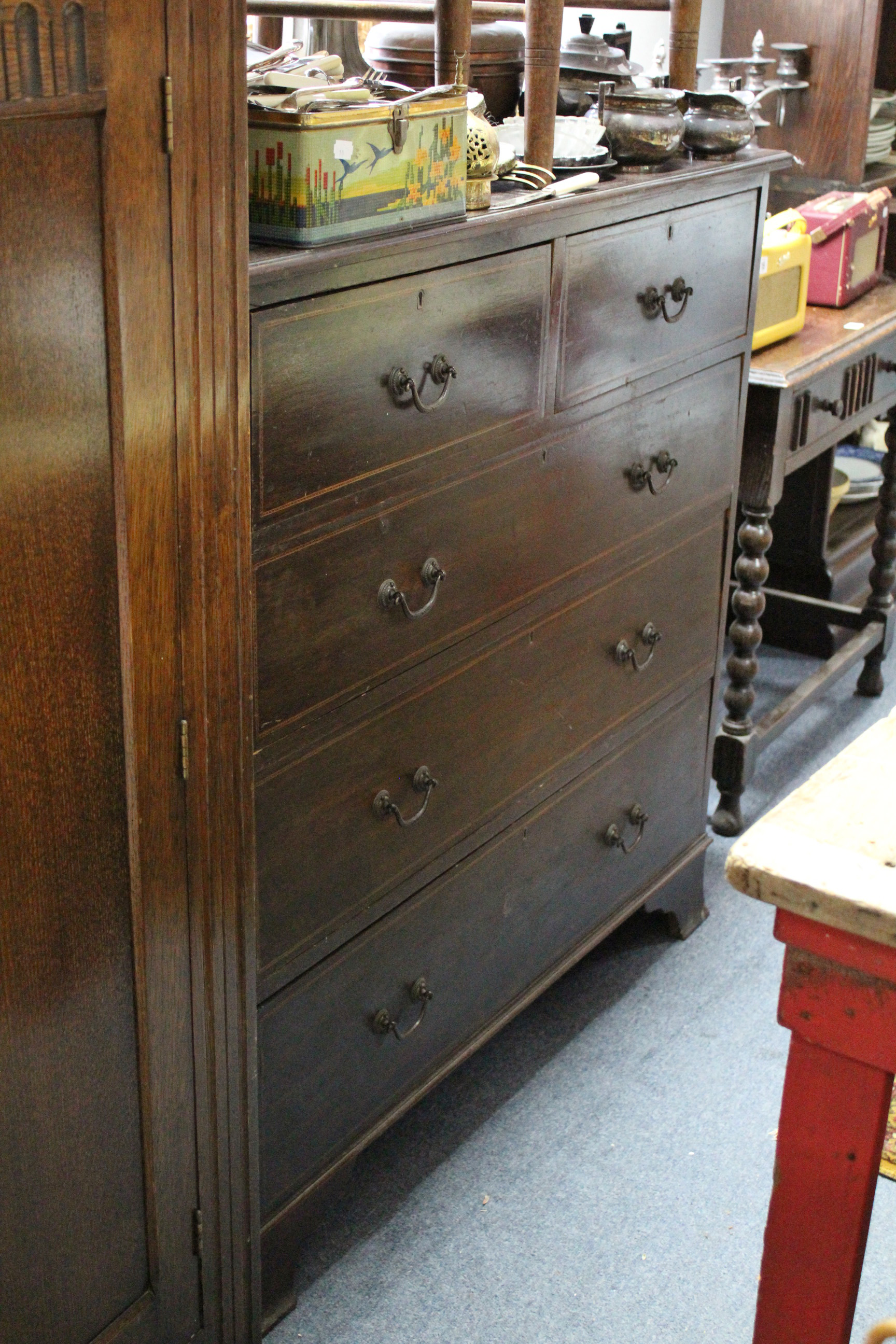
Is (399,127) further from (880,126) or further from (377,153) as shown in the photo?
(880,126)

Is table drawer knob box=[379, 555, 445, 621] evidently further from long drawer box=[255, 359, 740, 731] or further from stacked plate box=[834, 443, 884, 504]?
stacked plate box=[834, 443, 884, 504]

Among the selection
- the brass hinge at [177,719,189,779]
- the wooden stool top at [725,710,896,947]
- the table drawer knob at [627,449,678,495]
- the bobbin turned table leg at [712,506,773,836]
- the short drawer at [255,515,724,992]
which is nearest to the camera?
the wooden stool top at [725,710,896,947]

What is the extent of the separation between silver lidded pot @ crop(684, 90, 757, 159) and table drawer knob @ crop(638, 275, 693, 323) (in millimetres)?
218

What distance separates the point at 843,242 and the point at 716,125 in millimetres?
894

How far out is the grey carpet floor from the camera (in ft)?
6.05

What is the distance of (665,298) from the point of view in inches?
79.5

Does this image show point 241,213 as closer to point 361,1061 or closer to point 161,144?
point 161,144

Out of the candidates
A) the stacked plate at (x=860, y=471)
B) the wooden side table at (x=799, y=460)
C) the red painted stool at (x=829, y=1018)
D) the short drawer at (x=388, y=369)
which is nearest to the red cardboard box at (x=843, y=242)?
the wooden side table at (x=799, y=460)

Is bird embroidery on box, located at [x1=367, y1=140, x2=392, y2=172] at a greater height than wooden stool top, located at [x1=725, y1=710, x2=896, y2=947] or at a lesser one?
greater

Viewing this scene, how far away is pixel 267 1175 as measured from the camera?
172 cm

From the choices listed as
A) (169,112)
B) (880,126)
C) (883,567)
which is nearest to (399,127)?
(169,112)

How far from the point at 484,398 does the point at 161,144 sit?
622 millimetres

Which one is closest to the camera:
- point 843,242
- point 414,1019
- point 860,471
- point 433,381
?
point 433,381

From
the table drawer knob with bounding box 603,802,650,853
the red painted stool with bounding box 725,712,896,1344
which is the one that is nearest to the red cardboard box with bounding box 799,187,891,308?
the table drawer knob with bounding box 603,802,650,853
